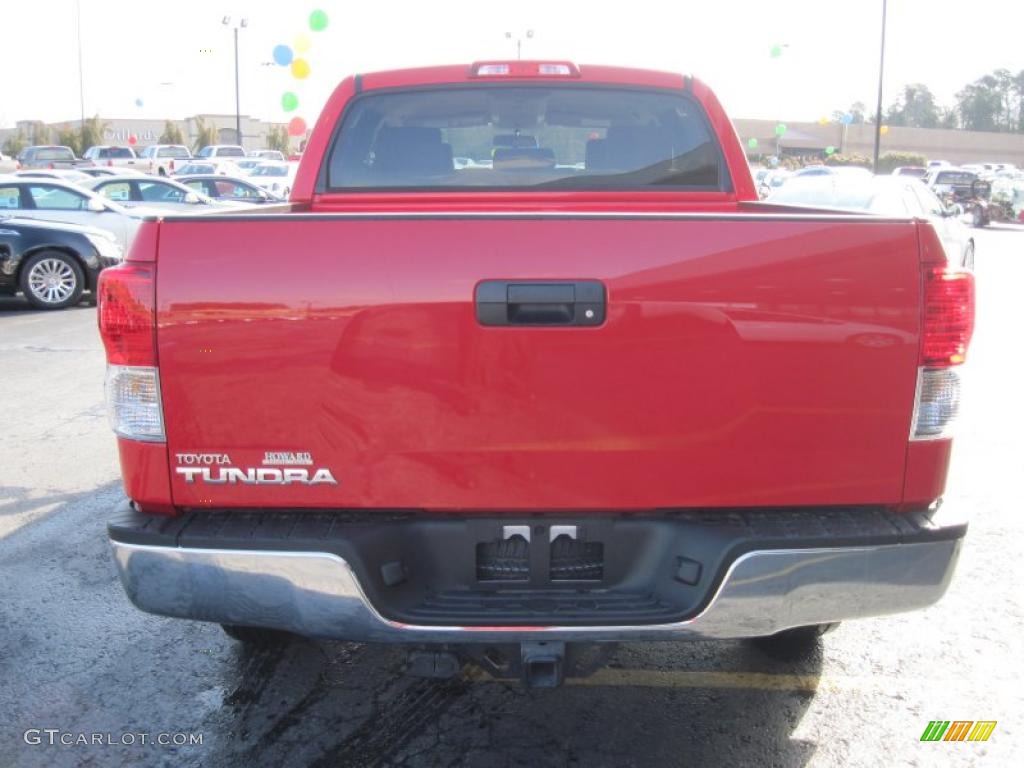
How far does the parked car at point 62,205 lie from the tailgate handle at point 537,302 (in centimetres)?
1358

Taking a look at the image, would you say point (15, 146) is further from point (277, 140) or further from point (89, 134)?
point (277, 140)

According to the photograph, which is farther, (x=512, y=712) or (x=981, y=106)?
(x=981, y=106)

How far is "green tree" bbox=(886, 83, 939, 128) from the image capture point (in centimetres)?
11744

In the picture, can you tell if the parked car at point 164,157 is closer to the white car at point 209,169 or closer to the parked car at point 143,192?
the white car at point 209,169

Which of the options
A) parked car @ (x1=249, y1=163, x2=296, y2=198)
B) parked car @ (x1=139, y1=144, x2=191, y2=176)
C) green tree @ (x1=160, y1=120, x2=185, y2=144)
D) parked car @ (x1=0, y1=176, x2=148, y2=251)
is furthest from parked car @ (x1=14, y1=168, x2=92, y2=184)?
green tree @ (x1=160, y1=120, x2=185, y2=144)

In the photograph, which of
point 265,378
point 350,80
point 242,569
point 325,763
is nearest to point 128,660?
point 325,763

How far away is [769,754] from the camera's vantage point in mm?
3160

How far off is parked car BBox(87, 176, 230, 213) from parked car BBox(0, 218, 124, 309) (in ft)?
13.2

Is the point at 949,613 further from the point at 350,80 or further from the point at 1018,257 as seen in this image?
the point at 1018,257

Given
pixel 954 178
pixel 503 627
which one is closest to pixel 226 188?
pixel 503 627

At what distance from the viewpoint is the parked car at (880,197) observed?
13.3 metres

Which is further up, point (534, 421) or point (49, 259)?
point (534, 421)

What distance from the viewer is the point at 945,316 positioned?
2521 mm

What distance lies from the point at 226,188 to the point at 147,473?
1974 cm
